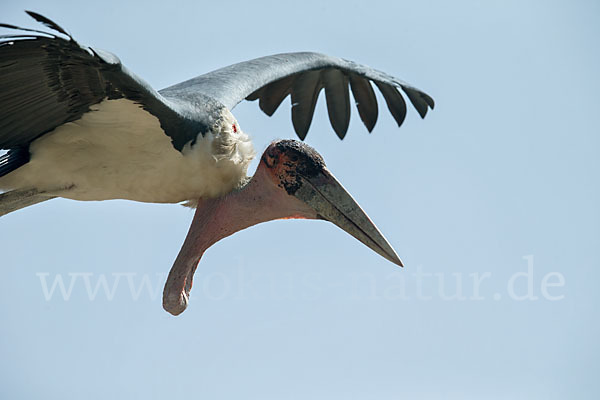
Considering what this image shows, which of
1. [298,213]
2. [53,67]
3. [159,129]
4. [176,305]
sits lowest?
[176,305]

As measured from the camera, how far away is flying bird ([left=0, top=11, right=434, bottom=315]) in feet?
19.6

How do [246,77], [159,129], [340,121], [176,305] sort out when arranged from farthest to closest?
[340,121]
[246,77]
[176,305]
[159,129]

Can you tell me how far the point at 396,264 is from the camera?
20.9ft

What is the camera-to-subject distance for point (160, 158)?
654cm

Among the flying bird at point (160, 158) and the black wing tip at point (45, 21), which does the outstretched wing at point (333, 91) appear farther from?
the black wing tip at point (45, 21)

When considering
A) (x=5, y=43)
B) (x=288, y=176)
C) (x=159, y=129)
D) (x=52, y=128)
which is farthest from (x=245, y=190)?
(x=5, y=43)

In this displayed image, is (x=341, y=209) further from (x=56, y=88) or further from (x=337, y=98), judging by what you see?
(x=337, y=98)

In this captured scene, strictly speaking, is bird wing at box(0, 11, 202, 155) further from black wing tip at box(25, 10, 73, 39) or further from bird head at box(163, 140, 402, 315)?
bird head at box(163, 140, 402, 315)

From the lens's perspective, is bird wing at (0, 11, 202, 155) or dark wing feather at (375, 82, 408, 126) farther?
dark wing feather at (375, 82, 408, 126)

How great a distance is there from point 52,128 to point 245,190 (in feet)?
4.06

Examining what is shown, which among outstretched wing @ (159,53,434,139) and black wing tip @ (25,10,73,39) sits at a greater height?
black wing tip @ (25,10,73,39)

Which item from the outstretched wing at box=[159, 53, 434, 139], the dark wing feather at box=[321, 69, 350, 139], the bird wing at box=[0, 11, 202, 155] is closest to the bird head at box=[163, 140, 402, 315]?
the bird wing at box=[0, 11, 202, 155]

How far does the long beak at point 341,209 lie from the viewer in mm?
6504

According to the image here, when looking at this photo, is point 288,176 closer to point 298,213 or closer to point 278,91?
point 298,213
